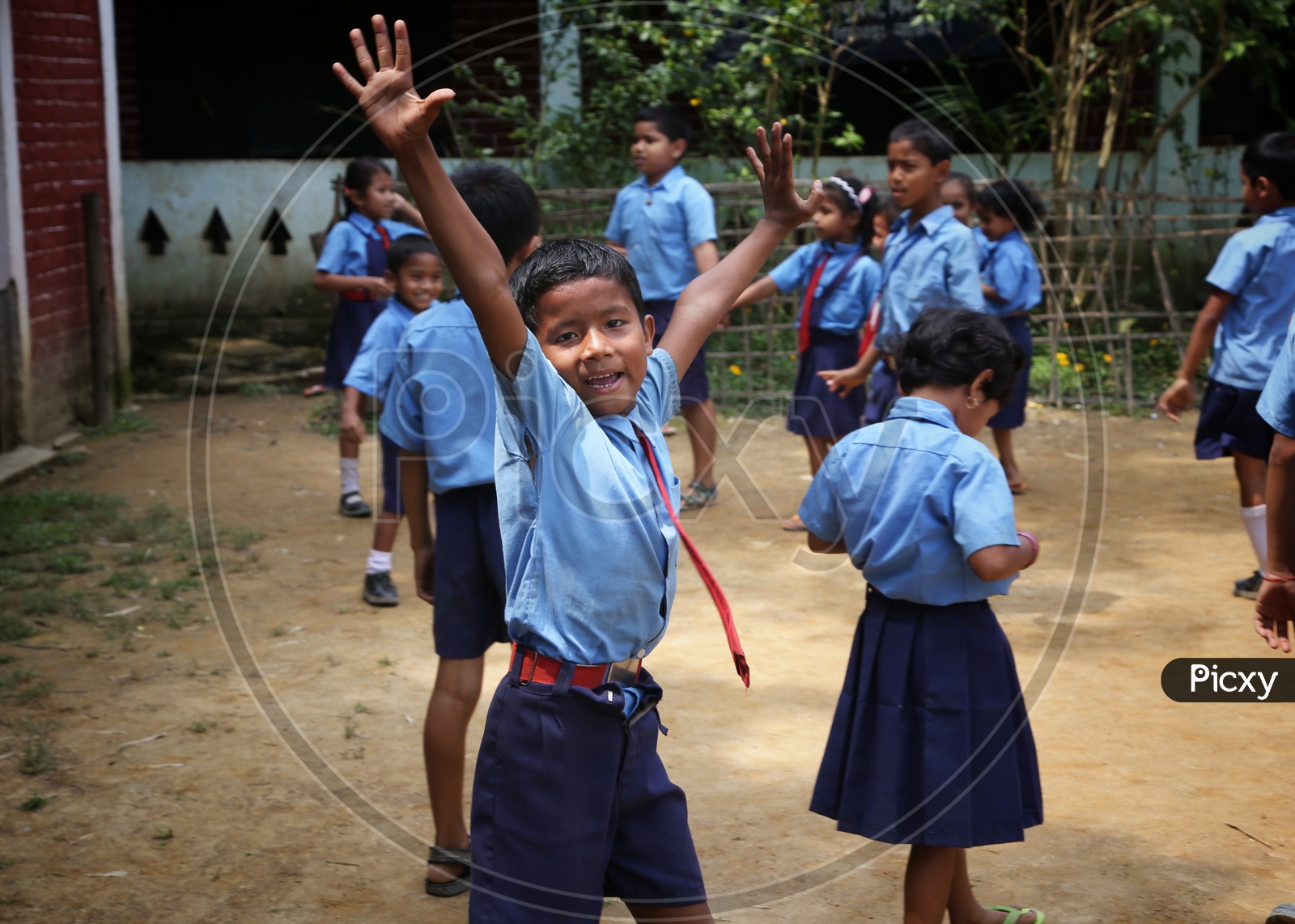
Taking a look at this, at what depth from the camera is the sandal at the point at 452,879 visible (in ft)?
8.35

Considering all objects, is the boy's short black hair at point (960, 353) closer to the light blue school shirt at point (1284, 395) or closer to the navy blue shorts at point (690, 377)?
the light blue school shirt at point (1284, 395)

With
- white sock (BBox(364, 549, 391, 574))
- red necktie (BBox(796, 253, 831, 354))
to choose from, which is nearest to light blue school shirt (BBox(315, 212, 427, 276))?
white sock (BBox(364, 549, 391, 574))

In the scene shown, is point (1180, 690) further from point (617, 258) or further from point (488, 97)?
point (488, 97)

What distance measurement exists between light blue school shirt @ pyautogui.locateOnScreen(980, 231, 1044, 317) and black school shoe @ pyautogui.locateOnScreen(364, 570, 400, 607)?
292 cm

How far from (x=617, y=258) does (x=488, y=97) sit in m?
8.17

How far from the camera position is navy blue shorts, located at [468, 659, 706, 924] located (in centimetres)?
169

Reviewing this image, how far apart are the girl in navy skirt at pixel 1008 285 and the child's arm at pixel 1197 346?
140 cm

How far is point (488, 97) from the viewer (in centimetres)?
945

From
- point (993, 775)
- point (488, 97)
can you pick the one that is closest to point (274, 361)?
point (488, 97)

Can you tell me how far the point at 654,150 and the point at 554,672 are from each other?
155 inches

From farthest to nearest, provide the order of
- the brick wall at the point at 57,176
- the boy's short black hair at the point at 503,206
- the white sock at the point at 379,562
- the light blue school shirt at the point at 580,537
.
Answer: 1. the brick wall at the point at 57,176
2. the white sock at the point at 379,562
3. the boy's short black hair at the point at 503,206
4. the light blue school shirt at the point at 580,537

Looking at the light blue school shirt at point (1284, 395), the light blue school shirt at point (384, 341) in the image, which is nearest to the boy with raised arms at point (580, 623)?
the light blue school shirt at point (1284, 395)

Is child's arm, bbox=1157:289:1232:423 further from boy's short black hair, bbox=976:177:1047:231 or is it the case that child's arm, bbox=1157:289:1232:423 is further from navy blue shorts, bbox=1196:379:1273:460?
boy's short black hair, bbox=976:177:1047:231

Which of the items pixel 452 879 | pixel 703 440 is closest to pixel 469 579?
pixel 452 879
